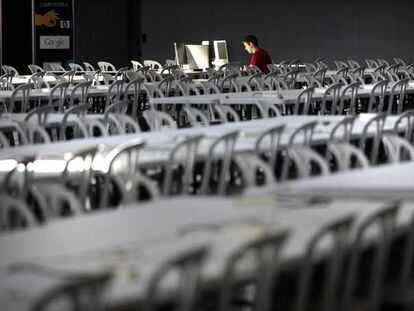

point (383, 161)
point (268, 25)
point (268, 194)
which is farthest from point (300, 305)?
point (268, 25)

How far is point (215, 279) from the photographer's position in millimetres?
3982

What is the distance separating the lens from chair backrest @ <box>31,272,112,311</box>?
11.1 feet

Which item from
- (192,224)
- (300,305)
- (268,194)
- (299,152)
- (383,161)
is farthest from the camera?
(383,161)

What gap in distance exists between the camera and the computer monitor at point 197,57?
22.6 m

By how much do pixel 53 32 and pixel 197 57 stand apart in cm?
277

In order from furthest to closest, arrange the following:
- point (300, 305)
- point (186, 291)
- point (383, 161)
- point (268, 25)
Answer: point (268, 25) → point (383, 161) → point (300, 305) → point (186, 291)

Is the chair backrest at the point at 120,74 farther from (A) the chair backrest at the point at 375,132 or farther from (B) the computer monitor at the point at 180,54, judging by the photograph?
(A) the chair backrest at the point at 375,132

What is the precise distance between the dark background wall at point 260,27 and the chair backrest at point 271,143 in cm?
1745

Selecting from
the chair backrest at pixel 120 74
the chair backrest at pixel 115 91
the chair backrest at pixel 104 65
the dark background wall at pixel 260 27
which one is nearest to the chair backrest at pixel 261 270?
the chair backrest at pixel 115 91

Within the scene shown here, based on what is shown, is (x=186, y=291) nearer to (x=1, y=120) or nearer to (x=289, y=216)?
(x=289, y=216)

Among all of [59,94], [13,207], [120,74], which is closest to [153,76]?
[120,74]

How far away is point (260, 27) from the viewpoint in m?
27.4

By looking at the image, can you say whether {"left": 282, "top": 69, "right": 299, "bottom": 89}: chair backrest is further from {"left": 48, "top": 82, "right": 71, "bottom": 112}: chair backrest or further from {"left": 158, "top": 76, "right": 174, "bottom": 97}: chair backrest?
{"left": 48, "top": 82, "right": 71, "bottom": 112}: chair backrest

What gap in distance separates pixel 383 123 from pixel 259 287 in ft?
16.5
